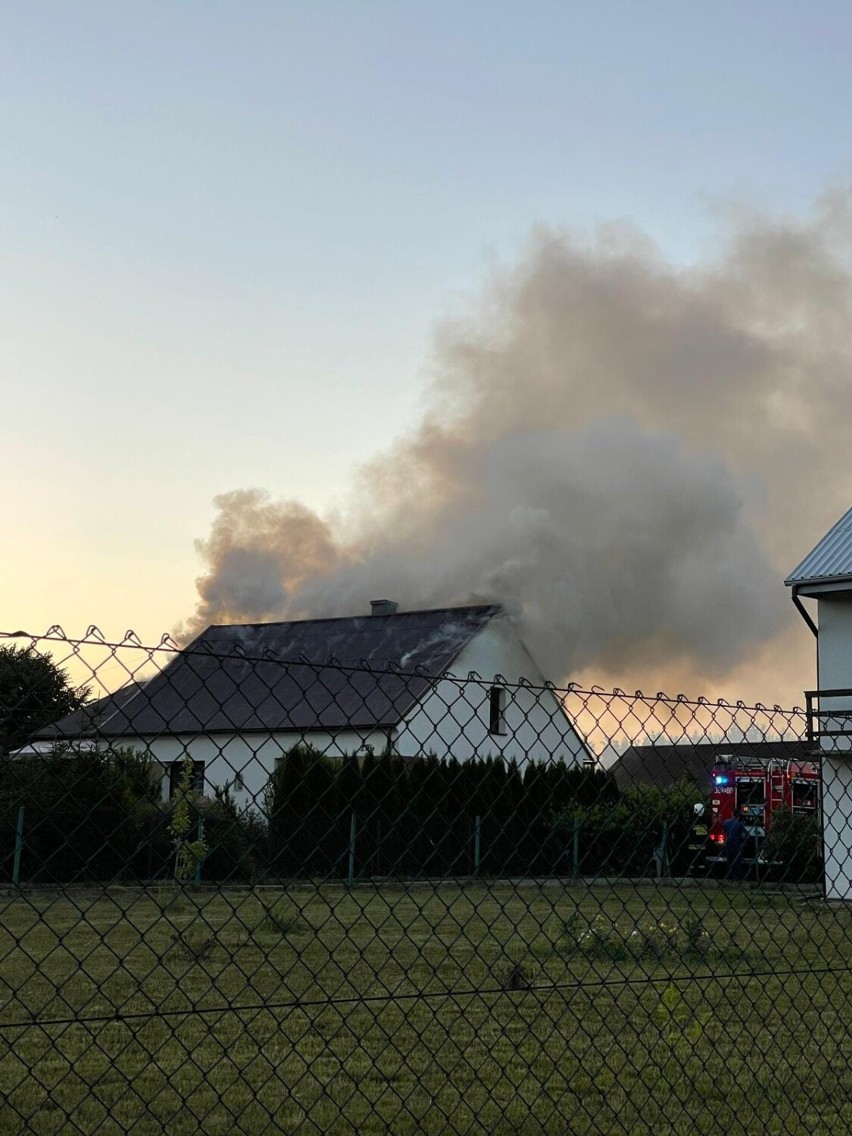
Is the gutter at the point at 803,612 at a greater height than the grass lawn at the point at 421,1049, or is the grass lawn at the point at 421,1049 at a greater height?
the gutter at the point at 803,612

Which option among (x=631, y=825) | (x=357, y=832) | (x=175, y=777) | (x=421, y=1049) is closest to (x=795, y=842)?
(x=357, y=832)

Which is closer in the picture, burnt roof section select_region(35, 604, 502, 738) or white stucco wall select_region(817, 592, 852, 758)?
white stucco wall select_region(817, 592, 852, 758)

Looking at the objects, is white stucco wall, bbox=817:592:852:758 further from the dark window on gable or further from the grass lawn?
the grass lawn

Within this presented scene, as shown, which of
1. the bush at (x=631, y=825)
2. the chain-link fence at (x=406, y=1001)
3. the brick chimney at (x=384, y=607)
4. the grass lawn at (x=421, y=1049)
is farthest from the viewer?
the brick chimney at (x=384, y=607)

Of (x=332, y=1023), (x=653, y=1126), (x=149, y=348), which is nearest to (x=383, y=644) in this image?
(x=149, y=348)

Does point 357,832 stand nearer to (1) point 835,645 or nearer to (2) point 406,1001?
(2) point 406,1001

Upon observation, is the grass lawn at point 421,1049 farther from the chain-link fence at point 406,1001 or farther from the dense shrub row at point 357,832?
the dense shrub row at point 357,832

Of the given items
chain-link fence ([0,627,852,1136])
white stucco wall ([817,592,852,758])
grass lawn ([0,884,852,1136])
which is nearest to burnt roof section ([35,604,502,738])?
white stucco wall ([817,592,852,758])

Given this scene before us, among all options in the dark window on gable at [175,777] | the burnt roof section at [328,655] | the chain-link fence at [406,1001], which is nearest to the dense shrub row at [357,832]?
the dark window on gable at [175,777]

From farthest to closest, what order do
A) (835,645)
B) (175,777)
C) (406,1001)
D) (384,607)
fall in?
(384,607) < (835,645) < (175,777) < (406,1001)

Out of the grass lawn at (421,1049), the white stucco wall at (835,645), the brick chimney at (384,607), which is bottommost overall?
the grass lawn at (421,1049)

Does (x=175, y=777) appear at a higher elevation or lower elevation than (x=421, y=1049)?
higher

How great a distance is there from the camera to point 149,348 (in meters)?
12.2

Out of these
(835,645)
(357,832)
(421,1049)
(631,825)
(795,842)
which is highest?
(835,645)
